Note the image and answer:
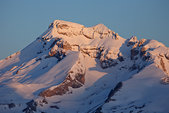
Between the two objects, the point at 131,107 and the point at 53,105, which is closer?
the point at 131,107

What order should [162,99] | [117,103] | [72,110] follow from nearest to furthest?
[162,99] → [117,103] → [72,110]

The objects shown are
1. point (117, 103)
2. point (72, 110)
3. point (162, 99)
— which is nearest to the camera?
point (162, 99)

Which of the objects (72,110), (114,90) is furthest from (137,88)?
(72,110)

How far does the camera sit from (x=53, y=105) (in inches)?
7466

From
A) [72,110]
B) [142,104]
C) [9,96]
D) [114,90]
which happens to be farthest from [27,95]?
[142,104]

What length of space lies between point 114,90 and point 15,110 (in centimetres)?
3601

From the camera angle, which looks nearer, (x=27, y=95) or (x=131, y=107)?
(x=131, y=107)

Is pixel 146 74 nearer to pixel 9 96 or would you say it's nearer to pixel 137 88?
pixel 137 88

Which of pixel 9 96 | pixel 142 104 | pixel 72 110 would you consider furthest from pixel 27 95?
pixel 142 104

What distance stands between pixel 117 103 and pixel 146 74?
22.9 meters

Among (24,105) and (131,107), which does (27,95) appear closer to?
(24,105)

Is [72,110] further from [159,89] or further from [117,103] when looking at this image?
[159,89]

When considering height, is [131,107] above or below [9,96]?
below

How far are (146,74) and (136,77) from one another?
4.35 m
